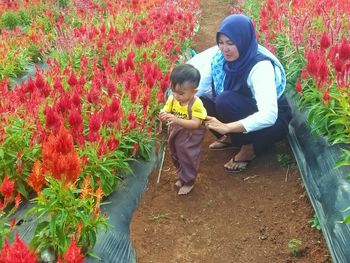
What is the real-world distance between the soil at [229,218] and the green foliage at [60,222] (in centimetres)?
84

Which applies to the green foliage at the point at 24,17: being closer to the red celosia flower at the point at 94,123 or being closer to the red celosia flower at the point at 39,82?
the red celosia flower at the point at 39,82

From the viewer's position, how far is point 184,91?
3.68m

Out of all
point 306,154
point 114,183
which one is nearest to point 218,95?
point 306,154

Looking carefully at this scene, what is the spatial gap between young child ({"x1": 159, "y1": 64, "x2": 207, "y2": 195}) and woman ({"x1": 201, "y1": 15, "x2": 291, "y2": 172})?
0.15 metres

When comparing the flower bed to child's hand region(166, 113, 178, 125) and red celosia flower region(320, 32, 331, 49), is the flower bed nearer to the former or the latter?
red celosia flower region(320, 32, 331, 49)

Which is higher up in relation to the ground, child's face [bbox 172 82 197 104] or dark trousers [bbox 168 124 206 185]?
child's face [bbox 172 82 197 104]

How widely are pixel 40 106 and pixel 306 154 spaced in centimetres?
229

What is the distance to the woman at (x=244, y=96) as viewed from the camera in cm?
394

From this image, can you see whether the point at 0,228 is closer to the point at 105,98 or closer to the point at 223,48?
the point at 105,98

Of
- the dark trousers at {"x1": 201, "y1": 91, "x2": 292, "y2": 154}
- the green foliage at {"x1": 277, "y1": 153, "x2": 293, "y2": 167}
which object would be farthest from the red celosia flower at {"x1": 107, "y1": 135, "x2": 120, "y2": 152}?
the green foliage at {"x1": 277, "y1": 153, "x2": 293, "y2": 167}

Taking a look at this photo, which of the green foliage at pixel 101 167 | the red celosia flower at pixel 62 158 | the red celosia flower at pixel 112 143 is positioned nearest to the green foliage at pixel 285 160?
the green foliage at pixel 101 167

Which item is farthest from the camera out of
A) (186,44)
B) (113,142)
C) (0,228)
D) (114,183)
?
(186,44)

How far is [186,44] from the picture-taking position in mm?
7348

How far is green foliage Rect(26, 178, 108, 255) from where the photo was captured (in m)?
2.50
